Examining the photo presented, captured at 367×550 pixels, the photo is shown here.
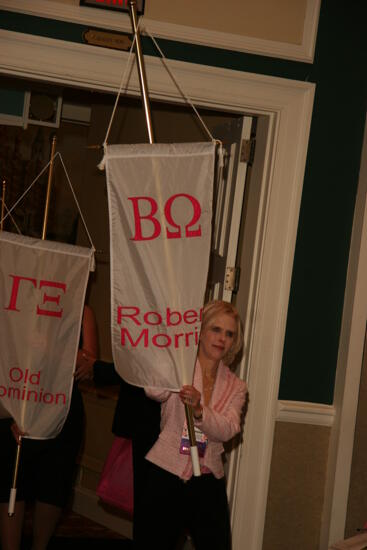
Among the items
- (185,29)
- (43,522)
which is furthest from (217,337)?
(185,29)

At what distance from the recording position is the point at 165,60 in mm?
3518

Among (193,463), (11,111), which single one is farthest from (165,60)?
(193,463)

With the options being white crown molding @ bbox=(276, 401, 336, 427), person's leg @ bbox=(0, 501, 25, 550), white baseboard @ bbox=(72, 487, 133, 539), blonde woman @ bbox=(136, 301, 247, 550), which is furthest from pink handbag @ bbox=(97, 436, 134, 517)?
white baseboard @ bbox=(72, 487, 133, 539)

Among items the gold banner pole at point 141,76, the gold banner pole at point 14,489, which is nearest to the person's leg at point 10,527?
the gold banner pole at point 14,489

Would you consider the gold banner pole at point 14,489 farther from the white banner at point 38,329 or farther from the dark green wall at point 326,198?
the dark green wall at point 326,198

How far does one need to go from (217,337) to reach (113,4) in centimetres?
147

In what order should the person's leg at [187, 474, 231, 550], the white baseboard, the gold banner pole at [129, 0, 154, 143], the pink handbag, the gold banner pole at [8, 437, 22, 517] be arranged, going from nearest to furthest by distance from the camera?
the person's leg at [187, 474, 231, 550]
the gold banner pole at [129, 0, 154, 143]
the gold banner pole at [8, 437, 22, 517]
the pink handbag
the white baseboard

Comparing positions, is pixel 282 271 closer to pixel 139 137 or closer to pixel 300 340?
pixel 300 340

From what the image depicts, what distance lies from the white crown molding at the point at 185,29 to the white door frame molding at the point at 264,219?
11cm

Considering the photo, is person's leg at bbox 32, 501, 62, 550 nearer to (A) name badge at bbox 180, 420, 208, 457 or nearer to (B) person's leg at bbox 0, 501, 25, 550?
(B) person's leg at bbox 0, 501, 25, 550

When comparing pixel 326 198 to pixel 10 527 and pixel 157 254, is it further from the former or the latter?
pixel 10 527

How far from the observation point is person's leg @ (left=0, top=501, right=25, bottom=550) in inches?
134

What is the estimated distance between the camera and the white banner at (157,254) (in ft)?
9.51

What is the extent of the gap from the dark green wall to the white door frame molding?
0.06 meters
